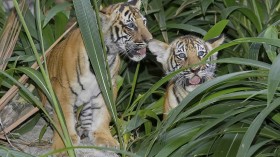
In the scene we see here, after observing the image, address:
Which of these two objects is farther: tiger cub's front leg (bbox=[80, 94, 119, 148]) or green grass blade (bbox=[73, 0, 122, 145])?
tiger cub's front leg (bbox=[80, 94, 119, 148])

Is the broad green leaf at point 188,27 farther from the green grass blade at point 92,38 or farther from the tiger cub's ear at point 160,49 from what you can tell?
the green grass blade at point 92,38

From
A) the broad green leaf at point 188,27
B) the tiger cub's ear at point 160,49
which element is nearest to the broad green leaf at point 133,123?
the tiger cub's ear at point 160,49

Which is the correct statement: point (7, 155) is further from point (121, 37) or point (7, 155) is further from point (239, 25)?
point (239, 25)

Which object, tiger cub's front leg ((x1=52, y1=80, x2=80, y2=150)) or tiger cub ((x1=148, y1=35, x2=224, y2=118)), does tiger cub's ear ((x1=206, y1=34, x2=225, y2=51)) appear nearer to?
tiger cub ((x1=148, y1=35, x2=224, y2=118))

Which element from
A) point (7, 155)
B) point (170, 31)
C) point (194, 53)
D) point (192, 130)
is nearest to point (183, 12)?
point (170, 31)

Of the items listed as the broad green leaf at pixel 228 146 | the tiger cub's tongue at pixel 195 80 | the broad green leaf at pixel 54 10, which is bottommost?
the broad green leaf at pixel 228 146

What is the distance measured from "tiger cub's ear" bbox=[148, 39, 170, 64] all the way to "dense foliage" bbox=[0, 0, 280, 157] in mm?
179

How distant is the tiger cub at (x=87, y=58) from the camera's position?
416 cm

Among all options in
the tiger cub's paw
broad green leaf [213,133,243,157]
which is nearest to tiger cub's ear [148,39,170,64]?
the tiger cub's paw

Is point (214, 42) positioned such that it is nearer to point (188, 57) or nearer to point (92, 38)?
point (188, 57)

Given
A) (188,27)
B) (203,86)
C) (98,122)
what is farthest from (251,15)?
(203,86)

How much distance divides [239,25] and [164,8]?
61 cm

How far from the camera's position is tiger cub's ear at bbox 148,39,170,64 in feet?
14.5

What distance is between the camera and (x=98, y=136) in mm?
4379
